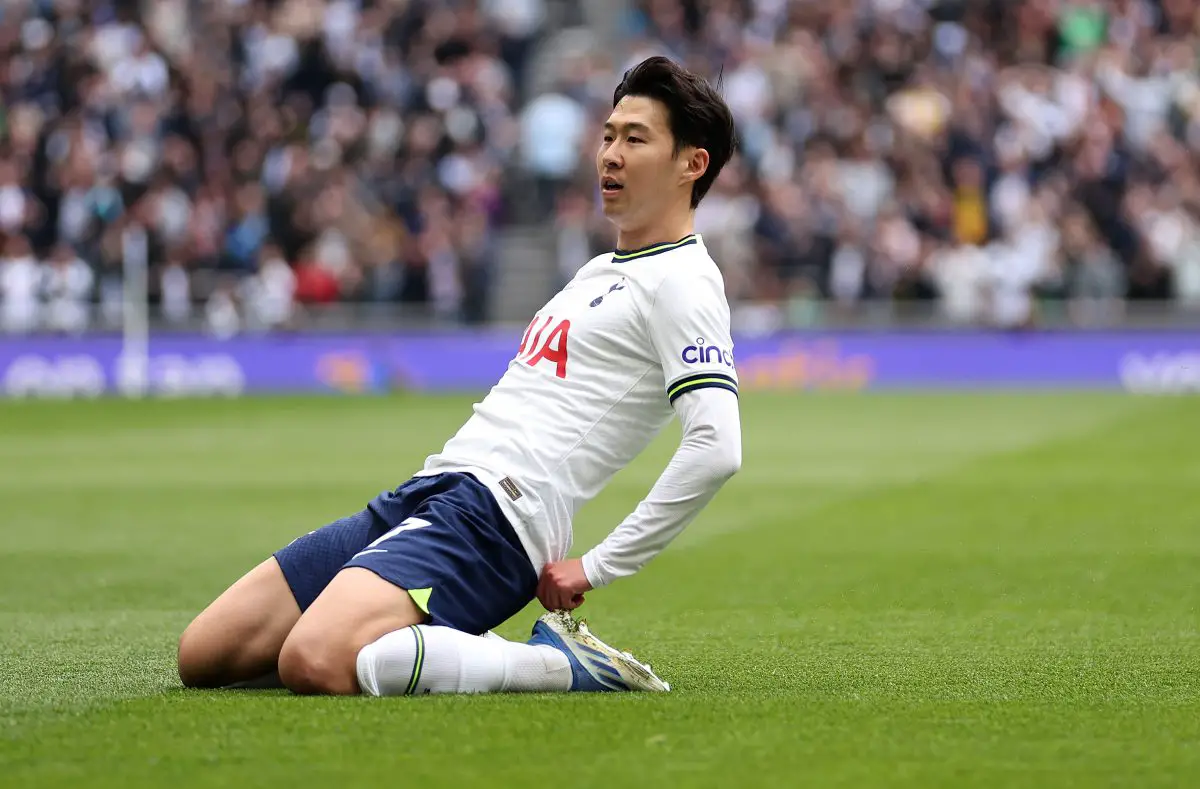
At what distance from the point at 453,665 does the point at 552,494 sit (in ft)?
1.89

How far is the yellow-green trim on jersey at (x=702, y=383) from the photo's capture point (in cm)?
539

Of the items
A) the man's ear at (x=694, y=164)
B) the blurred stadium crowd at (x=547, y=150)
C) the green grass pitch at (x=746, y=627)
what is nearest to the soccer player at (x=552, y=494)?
the man's ear at (x=694, y=164)

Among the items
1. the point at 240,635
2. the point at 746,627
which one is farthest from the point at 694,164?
the point at 746,627

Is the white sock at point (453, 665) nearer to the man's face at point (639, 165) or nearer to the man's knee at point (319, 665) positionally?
the man's knee at point (319, 665)

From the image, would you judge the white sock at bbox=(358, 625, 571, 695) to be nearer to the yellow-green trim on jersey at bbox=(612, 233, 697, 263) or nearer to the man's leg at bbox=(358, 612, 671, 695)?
the man's leg at bbox=(358, 612, 671, 695)

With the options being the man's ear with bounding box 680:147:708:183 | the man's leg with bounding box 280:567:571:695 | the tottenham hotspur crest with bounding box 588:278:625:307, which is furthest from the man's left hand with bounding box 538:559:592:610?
the man's ear with bounding box 680:147:708:183

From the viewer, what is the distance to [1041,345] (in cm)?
2489

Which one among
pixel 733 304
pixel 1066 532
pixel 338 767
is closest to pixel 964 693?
pixel 338 767

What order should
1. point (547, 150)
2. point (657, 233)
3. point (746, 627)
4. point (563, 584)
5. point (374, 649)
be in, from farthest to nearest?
point (547, 150)
point (746, 627)
point (657, 233)
point (563, 584)
point (374, 649)

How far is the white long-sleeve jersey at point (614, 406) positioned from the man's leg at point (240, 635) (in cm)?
65

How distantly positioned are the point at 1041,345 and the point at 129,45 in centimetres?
1397

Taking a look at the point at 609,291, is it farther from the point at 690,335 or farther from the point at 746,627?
the point at 746,627

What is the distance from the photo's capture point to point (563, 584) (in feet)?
17.9

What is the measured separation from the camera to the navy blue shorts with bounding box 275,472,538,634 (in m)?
5.47
